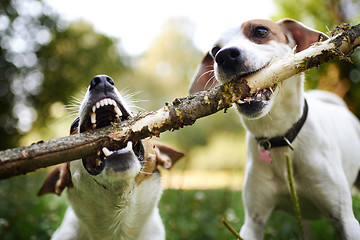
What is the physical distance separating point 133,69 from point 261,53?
14283 mm

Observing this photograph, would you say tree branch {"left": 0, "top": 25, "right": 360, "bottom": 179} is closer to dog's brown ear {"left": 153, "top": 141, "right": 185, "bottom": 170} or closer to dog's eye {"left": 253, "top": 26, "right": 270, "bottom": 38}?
dog's eye {"left": 253, "top": 26, "right": 270, "bottom": 38}

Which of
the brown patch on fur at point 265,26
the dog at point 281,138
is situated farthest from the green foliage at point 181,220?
the brown patch on fur at point 265,26

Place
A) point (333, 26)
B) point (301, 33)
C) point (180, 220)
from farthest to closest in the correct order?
point (333, 26) < point (180, 220) < point (301, 33)

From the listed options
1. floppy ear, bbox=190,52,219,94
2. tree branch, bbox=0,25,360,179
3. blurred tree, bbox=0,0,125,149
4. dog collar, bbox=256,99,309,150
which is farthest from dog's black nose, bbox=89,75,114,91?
blurred tree, bbox=0,0,125,149

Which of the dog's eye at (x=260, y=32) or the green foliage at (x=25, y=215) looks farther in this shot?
the green foliage at (x=25, y=215)

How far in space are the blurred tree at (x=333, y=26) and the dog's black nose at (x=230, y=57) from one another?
13.8 feet

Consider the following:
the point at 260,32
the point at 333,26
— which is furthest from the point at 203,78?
the point at 333,26

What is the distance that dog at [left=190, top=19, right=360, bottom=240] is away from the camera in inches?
90.8

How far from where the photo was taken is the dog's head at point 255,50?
2.25 meters

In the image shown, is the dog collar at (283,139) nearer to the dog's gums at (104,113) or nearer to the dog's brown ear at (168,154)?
the dog's brown ear at (168,154)

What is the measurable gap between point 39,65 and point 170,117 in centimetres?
1132

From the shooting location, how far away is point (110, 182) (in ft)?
6.51

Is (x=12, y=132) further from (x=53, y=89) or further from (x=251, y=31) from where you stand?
(x=251, y=31)

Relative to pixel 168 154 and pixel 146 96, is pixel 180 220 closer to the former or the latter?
pixel 168 154
